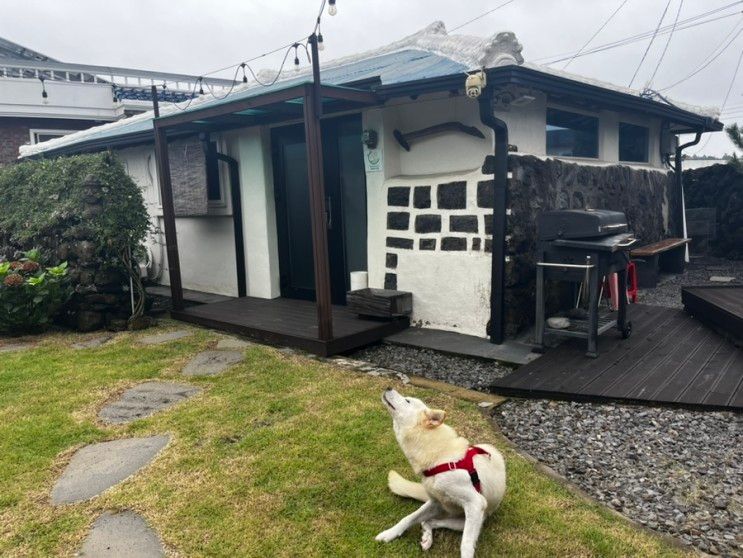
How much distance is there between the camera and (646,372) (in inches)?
163

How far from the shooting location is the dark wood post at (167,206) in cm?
660

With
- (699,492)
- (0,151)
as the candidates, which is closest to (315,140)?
(699,492)

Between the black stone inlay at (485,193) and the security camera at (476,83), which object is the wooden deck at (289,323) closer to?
the black stone inlay at (485,193)

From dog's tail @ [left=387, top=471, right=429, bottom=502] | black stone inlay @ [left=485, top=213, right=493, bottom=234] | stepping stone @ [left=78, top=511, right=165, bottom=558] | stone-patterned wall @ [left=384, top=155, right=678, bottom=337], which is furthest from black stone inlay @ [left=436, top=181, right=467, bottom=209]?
stepping stone @ [left=78, top=511, right=165, bottom=558]

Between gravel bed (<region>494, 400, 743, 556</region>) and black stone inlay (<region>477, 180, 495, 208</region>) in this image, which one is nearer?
gravel bed (<region>494, 400, 743, 556</region>)

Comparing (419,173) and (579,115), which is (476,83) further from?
(579,115)

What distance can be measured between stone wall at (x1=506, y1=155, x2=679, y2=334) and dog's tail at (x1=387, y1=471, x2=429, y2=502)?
9.23 ft

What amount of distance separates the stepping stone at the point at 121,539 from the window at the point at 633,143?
24.0 ft

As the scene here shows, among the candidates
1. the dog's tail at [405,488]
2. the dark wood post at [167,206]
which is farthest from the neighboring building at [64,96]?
the dog's tail at [405,488]

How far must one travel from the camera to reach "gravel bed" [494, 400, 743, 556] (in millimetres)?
2426

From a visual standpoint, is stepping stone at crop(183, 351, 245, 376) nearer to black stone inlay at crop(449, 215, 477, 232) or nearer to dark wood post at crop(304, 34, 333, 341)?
dark wood post at crop(304, 34, 333, 341)

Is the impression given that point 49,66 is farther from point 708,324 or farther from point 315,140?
point 708,324

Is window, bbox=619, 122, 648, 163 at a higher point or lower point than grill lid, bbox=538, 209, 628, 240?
higher

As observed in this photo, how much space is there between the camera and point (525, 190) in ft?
17.1
